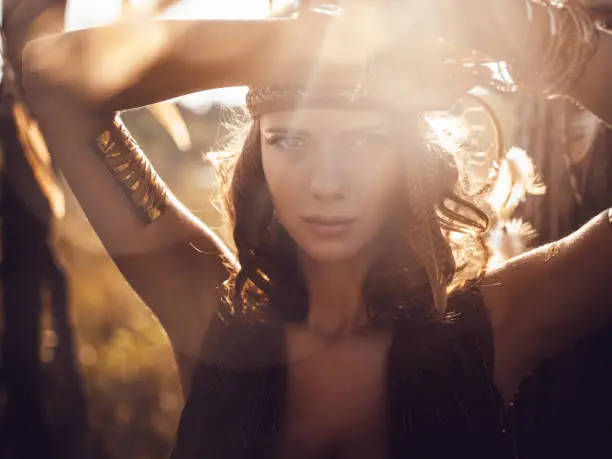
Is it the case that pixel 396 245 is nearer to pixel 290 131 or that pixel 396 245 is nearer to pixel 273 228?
pixel 273 228

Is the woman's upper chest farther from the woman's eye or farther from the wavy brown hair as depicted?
the woman's eye

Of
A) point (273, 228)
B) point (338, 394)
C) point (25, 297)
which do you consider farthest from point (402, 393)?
point (25, 297)

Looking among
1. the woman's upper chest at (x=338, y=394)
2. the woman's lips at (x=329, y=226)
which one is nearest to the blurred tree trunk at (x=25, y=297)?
the woman's upper chest at (x=338, y=394)

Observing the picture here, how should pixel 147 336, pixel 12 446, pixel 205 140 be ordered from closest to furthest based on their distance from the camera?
pixel 12 446, pixel 147 336, pixel 205 140

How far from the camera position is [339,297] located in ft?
6.91

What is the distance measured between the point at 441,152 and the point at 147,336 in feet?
27.0

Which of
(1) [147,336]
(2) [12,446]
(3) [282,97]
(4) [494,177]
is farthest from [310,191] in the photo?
(1) [147,336]

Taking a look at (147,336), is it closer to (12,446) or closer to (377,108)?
(12,446)

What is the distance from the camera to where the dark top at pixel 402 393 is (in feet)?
6.33

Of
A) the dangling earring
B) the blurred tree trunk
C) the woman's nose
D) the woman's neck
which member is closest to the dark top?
the woman's neck

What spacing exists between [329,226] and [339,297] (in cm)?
31

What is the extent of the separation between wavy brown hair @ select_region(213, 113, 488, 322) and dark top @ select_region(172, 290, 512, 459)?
0.24 ft

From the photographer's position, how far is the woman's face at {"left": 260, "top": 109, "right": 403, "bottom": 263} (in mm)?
1801

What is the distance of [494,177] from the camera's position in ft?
7.19
